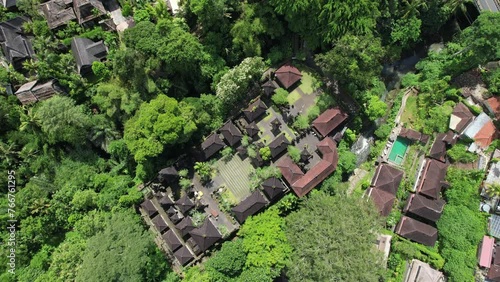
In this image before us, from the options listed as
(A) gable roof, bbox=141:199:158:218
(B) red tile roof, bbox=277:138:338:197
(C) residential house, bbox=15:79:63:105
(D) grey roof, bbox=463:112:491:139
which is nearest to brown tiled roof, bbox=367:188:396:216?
(B) red tile roof, bbox=277:138:338:197

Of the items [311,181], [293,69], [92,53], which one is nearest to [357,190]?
[311,181]

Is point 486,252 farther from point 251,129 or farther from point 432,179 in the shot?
point 251,129

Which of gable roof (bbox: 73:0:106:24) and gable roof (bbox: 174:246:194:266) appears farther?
gable roof (bbox: 73:0:106:24)

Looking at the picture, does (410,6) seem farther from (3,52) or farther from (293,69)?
(3,52)

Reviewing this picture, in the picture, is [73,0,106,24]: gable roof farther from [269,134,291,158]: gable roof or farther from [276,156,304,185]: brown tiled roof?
[276,156,304,185]: brown tiled roof

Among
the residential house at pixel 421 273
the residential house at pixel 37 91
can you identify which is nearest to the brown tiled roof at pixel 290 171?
the residential house at pixel 421 273

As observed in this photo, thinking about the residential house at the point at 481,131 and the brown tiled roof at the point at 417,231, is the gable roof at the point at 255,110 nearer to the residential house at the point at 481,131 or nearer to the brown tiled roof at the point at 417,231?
the brown tiled roof at the point at 417,231
